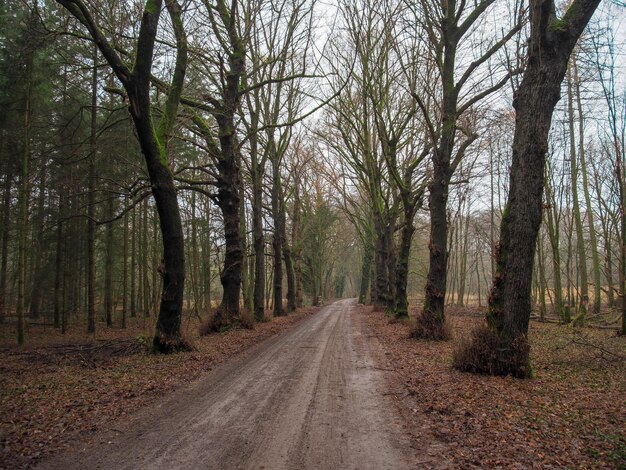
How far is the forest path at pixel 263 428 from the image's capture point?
358 cm

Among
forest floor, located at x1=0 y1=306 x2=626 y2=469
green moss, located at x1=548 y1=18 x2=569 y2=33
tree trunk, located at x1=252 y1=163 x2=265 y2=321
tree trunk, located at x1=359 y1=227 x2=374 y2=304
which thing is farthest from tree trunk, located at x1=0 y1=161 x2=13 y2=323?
tree trunk, located at x1=359 y1=227 x2=374 y2=304

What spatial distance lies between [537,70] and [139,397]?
793 centimetres

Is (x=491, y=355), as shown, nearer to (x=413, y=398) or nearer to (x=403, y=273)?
(x=413, y=398)

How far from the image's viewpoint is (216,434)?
4164mm

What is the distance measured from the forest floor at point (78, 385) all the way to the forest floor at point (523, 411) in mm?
3643

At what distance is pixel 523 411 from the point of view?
15.7ft

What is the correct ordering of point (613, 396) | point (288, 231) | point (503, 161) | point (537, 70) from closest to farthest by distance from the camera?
point (613, 396) → point (537, 70) → point (503, 161) → point (288, 231)

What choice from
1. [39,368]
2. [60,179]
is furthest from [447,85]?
[60,179]

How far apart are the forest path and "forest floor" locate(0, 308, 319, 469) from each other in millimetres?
346

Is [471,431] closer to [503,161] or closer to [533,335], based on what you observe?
[533,335]

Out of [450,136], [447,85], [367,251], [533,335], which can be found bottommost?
[533,335]

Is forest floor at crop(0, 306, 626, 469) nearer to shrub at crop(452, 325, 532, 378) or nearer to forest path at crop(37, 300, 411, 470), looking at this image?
forest path at crop(37, 300, 411, 470)

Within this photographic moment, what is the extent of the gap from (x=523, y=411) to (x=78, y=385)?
6.31 m

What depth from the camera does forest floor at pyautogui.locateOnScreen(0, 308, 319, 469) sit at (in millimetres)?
4137
